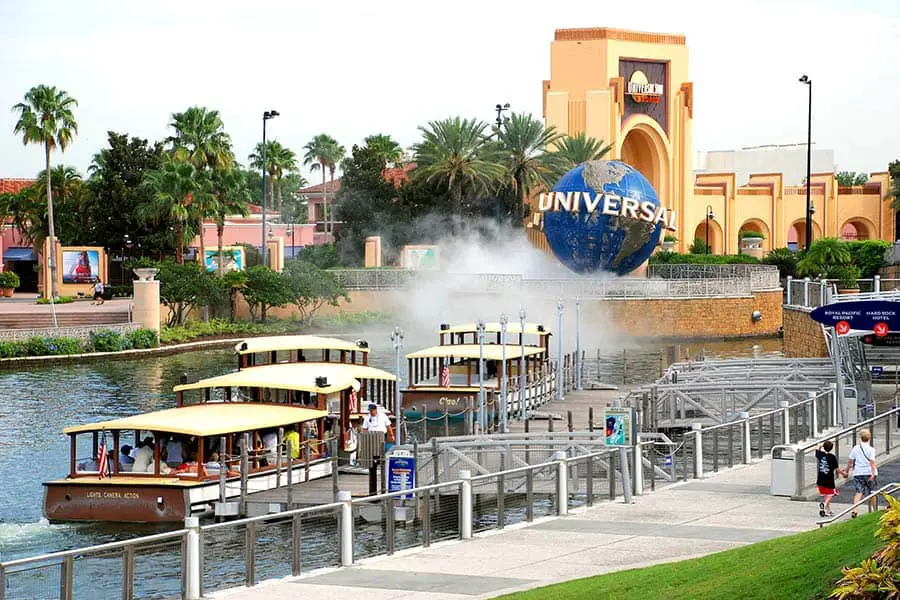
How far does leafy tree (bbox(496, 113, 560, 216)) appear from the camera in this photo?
105875 millimetres

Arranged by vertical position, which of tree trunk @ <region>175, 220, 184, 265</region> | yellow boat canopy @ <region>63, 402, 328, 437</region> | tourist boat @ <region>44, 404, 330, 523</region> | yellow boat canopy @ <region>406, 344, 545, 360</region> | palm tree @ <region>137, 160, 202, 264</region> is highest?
palm tree @ <region>137, 160, 202, 264</region>

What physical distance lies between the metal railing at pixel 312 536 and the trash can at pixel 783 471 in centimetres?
232

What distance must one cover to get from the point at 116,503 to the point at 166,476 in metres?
1.09

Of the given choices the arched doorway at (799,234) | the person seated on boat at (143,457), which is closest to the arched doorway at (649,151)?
the arched doorway at (799,234)

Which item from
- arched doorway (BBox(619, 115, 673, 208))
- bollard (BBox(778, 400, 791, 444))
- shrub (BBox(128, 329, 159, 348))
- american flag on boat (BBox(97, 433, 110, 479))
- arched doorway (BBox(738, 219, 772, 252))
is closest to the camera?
american flag on boat (BBox(97, 433, 110, 479))

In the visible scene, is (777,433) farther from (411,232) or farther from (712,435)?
(411,232)

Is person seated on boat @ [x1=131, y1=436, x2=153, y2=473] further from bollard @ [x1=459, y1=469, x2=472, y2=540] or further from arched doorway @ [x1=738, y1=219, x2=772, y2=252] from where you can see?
arched doorway @ [x1=738, y1=219, x2=772, y2=252]

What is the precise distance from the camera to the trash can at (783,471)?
84.8 feet

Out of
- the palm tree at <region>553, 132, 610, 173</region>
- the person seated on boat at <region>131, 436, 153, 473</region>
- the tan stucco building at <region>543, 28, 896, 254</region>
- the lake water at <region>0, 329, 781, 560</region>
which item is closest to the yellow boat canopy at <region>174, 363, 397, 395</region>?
the lake water at <region>0, 329, 781, 560</region>

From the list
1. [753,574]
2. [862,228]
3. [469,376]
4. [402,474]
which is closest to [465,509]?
[402,474]

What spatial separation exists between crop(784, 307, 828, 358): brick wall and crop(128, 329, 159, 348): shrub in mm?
29779

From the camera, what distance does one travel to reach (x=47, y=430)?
146 ft

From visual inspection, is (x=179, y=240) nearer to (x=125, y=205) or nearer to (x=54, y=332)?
(x=125, y=205)

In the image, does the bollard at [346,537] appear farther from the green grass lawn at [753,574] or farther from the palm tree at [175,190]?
the palm tree at [175,190]
